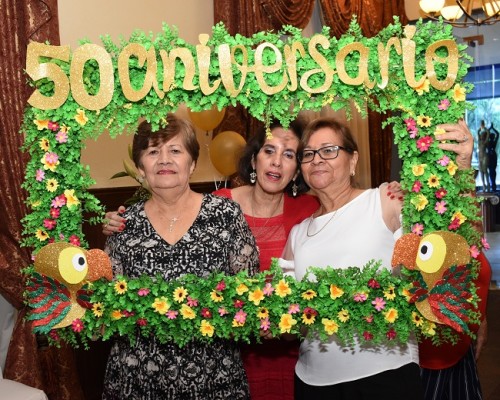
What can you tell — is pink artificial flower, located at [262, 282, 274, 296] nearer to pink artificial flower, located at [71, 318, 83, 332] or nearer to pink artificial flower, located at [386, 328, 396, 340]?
pink artificial flower, located at [386, 328, 396, 340]

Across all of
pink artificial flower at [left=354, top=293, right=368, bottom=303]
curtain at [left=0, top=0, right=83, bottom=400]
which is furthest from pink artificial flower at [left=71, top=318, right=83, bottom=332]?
curtain at [left=0, top=0, right=83, bottom=400]

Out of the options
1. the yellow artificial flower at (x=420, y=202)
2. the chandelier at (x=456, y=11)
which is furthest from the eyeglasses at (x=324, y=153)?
the chandelier at (x=456, y=11)

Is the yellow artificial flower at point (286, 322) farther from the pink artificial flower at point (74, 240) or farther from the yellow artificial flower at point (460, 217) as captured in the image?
the pink artificial flower at point (74, 240)

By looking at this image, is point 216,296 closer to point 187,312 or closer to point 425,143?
point 187,312

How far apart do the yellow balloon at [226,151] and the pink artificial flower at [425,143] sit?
7.98 ft

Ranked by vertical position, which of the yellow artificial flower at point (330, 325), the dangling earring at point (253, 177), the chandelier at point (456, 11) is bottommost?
the yellow artificial flower at point (330, 325)

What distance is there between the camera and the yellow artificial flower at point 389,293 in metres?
2.27

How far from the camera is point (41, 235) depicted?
7.61ft

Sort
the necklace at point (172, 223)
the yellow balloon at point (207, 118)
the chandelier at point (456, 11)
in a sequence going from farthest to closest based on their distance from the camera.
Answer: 1. the chandelier at point (456, 11)
2. the yellow balloon at point (207, 118)
3. the necklace at point (172, 223)

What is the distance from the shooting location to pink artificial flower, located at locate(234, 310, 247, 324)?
2.30 meters

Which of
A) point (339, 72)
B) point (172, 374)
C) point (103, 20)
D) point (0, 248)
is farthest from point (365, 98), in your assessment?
point (103, 20)

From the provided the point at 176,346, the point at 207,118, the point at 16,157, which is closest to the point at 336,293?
the point at 176,346

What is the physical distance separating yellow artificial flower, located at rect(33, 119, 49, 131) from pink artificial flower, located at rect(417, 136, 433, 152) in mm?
1248

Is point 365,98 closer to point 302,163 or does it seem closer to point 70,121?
point 302,163
